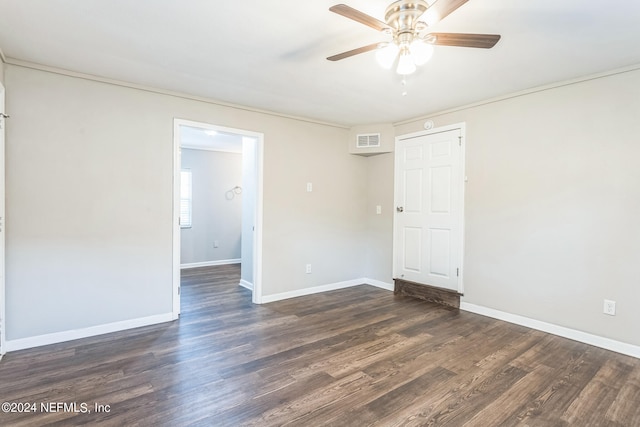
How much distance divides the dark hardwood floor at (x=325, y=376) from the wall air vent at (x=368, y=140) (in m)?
2.51

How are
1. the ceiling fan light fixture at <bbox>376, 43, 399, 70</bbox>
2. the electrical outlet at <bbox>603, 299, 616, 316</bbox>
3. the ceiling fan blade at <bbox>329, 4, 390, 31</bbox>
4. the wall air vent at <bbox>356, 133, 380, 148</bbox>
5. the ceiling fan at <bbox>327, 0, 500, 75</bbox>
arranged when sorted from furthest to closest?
1. the wall air vent at <bbox>356, 133, 380, 148</bbox>
2. the electrical outlet at <bbox>603, 299, 616, 316</bbox>
3. the ceiling fan light fixture at <bbox>376, 43, 399, 70</bbox>
4. the ceiling fan at <bbox>327, 0, 500, 75</bbox>
5. the ceiling fan blade at <bbox>329, 4, 390, 31</bbox>

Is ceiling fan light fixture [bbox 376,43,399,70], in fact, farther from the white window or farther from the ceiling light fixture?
the white window

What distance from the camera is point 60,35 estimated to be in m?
2.33

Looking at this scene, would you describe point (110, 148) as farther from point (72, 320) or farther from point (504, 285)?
point (504, 285)

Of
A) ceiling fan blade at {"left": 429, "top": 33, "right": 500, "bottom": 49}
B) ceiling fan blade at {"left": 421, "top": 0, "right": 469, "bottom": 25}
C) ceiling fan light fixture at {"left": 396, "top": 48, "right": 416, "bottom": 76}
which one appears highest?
ceiling fan blade at {"left": 421, "top": 0, "right": 469, "bottom": 25}

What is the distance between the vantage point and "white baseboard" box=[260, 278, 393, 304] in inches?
168

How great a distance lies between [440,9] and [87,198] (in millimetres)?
3232

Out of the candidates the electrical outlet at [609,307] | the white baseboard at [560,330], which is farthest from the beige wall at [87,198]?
the electrical outlet at [609,307]

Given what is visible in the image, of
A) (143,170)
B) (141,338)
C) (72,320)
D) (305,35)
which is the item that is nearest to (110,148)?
(143,170)

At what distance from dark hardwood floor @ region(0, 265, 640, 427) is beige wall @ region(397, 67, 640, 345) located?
0.39 m

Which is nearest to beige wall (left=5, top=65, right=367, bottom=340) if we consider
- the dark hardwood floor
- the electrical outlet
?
the dark hardwood floor

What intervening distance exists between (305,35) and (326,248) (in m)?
3.07

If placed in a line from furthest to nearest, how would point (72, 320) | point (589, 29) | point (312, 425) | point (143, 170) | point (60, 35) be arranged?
point (143, 170) < point (72, 320) < point (60, 35) < point (589, 29) < point (312, 425)

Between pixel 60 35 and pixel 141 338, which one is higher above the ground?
pixel 60 35
